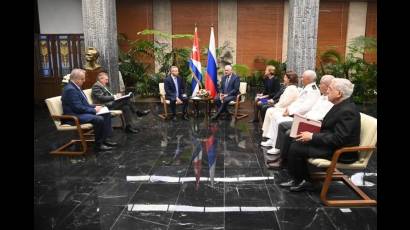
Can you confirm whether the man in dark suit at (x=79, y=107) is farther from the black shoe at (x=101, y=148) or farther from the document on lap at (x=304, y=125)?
the document on lap at (x=304, y=125)

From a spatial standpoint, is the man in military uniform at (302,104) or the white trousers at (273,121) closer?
the man in military uniform at (302,104)

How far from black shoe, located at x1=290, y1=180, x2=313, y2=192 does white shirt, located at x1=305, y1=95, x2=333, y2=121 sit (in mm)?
1034

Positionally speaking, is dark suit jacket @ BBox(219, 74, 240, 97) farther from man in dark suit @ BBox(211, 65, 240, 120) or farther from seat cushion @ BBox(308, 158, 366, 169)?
seat cushion @ BBox(308, 158, 366, 169)

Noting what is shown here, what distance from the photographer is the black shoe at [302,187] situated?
151 inches

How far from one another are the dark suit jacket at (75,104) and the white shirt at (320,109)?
327 centimetres

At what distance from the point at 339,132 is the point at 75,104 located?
3.79 metres

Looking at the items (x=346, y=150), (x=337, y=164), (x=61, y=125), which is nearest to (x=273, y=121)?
(x=337, y=164)

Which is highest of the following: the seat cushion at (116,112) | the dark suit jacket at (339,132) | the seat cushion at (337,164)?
the dark suit jacket at (339,132)

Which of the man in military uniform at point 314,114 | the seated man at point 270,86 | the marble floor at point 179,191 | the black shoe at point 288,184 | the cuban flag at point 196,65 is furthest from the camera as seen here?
the cuban flag at point 196,65

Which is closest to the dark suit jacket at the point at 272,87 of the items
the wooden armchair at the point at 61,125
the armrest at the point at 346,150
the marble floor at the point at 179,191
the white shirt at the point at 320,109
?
the marble floor at the point at 179,191

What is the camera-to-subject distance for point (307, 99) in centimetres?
513

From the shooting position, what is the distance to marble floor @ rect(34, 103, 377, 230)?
10.6ft

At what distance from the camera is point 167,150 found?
5.57 meters

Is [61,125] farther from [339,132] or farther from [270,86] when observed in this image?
[270,86]
